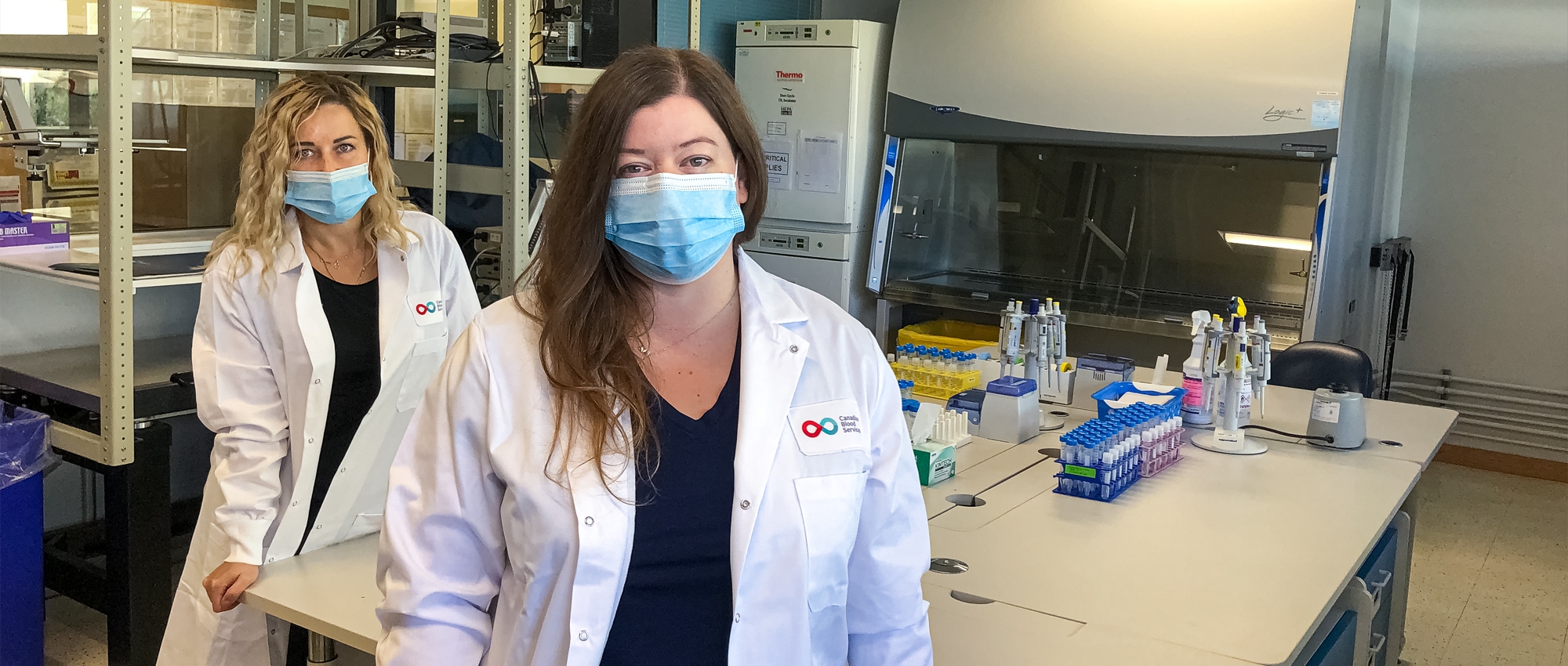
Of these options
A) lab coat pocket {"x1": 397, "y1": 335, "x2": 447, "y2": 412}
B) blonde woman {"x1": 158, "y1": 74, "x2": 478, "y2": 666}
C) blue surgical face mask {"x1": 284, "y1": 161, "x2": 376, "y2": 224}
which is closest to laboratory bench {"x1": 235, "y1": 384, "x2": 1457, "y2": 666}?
blonde woman {"x1": 158, "y1": 74, "x2": 478, "y2": 666}

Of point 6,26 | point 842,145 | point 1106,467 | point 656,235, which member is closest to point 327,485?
point 656,235

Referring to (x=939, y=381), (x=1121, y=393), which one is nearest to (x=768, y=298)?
(x=1121, y=393)

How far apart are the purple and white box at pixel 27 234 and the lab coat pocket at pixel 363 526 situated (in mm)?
1731

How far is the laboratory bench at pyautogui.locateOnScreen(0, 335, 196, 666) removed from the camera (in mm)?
2852

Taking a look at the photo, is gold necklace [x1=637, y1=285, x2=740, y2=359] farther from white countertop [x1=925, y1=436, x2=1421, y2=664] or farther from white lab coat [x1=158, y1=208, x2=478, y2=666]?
white lab coat [x1=158, y1=208, x2=478, y2=666]

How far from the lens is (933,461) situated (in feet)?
7.98

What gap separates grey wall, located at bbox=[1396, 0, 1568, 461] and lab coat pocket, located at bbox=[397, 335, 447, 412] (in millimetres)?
4816

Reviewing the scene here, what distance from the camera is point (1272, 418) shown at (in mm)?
3102

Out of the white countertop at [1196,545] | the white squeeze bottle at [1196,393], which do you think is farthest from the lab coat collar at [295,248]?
the white squeeze bottle at [1196,393]

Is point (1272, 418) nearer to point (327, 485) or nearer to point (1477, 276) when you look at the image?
point (327, 485)

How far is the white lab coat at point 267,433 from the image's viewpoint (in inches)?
78.7

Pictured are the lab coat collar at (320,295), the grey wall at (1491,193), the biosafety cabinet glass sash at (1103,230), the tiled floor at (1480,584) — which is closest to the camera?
the lab coat collar at (320,295)

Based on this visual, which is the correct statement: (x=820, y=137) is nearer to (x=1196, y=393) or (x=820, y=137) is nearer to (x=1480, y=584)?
(x=1196, y=393)

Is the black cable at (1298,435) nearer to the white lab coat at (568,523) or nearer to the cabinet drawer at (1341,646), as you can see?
the cabinet drawer at (1341,646)
